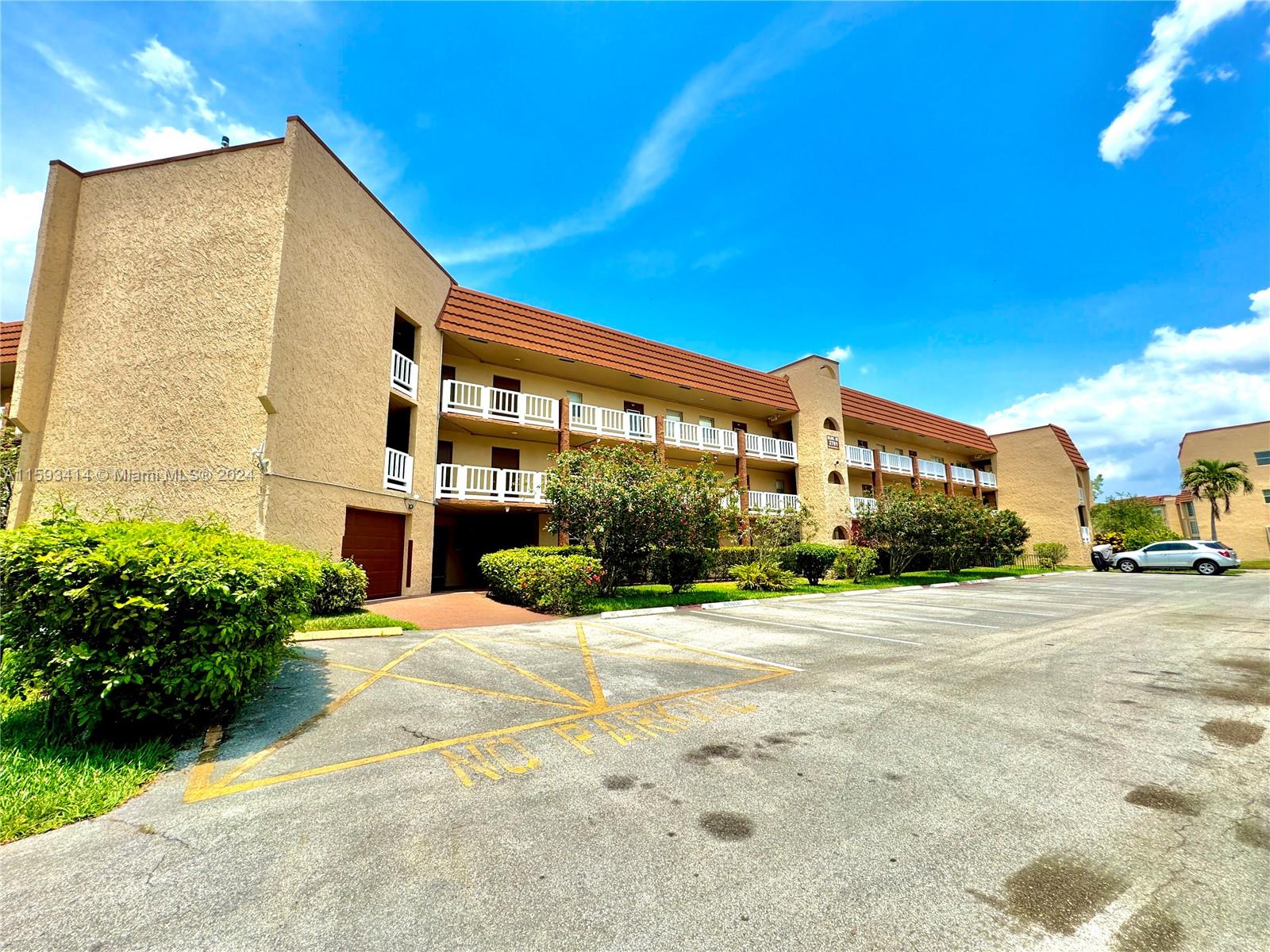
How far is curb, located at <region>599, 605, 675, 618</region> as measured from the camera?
12.2 meters

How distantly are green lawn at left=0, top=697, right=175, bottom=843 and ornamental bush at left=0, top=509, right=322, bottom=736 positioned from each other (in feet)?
0.67

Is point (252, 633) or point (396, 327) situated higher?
point (396, 327)

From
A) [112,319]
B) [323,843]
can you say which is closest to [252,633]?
[323,843]

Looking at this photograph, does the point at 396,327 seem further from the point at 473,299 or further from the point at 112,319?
the point at 112,319

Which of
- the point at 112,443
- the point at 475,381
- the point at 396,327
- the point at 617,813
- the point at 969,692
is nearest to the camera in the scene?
the point at 617,813

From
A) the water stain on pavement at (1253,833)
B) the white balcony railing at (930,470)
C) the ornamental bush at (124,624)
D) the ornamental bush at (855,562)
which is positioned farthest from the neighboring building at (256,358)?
the white balcony railing at (930,470)

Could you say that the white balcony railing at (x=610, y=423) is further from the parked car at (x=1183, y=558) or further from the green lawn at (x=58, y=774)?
the parked car at (x=1183, y=558)

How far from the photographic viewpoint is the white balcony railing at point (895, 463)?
1230 inches

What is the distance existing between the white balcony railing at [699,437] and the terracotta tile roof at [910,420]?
8610 mm

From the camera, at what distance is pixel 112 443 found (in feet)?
35.5

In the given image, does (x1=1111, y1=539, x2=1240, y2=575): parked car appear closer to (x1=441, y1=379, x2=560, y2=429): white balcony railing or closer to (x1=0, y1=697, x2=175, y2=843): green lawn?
(x1=441, y1=379, x2=560, y2=429): white balcony railing

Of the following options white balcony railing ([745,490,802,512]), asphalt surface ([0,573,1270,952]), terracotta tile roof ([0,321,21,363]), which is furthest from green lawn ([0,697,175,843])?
white balcony railing ([745,490,802,512])

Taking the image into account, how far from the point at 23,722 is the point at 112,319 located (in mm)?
10759

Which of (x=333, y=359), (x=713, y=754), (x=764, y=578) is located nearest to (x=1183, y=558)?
(x=764, y=578)
